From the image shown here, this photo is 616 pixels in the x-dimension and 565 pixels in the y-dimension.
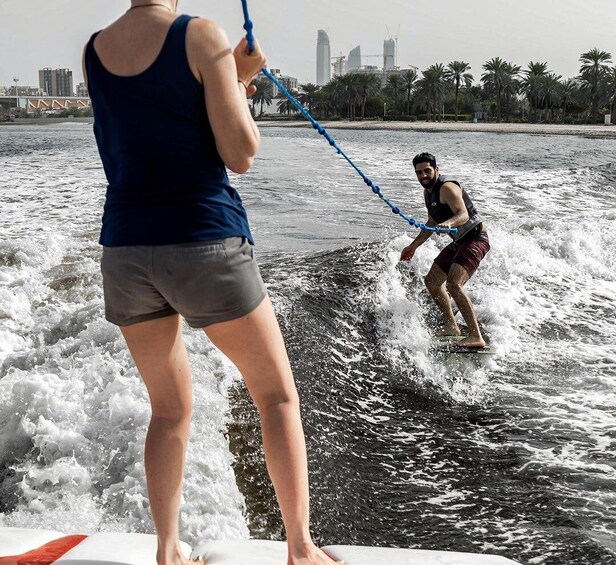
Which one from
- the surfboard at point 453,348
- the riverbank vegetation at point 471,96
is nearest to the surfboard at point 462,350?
the surfboard at point 453,348

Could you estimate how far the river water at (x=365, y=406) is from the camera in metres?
4.02

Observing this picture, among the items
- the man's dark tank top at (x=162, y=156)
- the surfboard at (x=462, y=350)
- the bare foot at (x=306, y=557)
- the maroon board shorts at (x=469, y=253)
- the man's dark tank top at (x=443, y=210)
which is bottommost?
the surfboard at (x=462, y=350)

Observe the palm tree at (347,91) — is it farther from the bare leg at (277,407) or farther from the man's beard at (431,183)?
the bare leg at (277,407)

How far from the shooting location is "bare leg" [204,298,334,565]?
82.6 inches

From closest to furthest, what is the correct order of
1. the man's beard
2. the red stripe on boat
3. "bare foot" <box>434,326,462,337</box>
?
1. the red stripe on boat
2. the man's beard
3. "bare foot" <box>434,326,462,337</box>

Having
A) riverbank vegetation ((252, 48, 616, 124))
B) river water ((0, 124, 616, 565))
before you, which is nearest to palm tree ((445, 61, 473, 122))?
riverbank vegetation ((252, 48, 616, 124))

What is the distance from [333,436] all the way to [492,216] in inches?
372

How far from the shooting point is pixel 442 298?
7398 millimetres

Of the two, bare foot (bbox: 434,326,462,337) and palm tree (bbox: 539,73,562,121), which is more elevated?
palm tree (bbox: 539,73,562,121)

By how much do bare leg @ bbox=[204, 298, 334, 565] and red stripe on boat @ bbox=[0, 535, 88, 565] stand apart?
2.43ft

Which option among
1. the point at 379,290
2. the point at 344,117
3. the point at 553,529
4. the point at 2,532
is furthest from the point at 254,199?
the point at 344,117

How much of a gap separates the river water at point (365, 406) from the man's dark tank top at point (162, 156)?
2.26m

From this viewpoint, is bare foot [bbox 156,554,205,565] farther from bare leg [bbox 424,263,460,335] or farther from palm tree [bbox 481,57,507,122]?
palm tree [bbox 481,57,507,122]

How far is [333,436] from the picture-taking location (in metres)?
5.06
